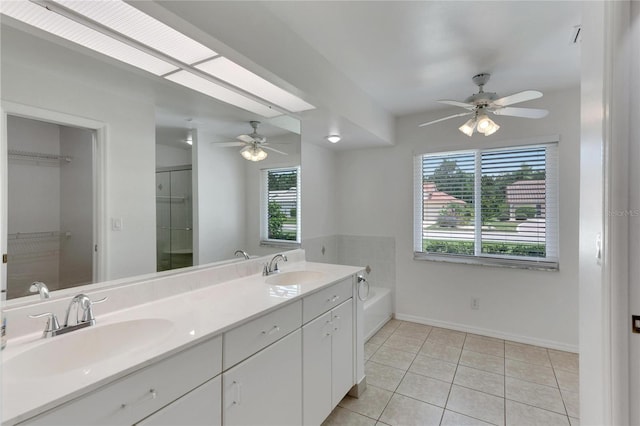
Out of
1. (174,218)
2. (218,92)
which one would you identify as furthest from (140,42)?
(174,218)

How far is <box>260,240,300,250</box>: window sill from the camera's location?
2.42 metres

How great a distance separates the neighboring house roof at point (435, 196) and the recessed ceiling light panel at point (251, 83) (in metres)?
1.94

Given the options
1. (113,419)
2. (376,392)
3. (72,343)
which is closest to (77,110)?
(72,343)

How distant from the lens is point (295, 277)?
2.29 meters

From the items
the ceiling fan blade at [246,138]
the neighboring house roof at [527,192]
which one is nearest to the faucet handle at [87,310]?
the ceiling fan blade at [246,138]

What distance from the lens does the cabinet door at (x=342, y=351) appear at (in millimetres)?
1961

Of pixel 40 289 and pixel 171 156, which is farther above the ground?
pixel 171 156

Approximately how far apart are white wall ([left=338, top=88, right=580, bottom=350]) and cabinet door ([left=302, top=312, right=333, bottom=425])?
6.70 feet

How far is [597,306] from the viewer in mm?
1059

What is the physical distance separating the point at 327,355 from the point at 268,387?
0.55 meters

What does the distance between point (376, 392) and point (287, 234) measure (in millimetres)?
1445

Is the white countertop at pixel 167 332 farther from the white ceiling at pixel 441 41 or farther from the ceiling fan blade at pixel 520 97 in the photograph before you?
the ceiling fan blade at pixel 520 97

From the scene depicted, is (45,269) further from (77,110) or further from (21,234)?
(77,110)

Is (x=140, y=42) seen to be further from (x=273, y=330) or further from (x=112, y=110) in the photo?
(x=273, y=330)
